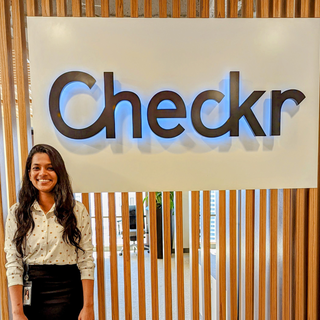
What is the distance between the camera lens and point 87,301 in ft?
6.15

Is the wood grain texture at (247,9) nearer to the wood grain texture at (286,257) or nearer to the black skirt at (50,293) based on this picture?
the wood grain texture at (286,257)

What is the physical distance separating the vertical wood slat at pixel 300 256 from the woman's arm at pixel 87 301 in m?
1.73

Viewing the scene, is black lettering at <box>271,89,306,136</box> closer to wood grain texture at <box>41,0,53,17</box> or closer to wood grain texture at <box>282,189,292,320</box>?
wood grain texture at <box>282,189,292,320</box>

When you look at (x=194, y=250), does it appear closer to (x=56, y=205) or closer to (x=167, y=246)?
(x=167, y=246)

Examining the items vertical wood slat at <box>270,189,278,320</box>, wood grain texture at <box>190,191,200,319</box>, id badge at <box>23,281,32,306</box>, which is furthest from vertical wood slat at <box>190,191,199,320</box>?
id badge at <box>23,281,32,306</box>

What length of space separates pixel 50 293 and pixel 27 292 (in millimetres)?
144

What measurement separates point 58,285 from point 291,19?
265cm

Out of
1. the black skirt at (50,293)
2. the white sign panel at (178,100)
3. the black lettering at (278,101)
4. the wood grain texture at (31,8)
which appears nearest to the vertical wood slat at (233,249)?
the white sign panel at (178,100)

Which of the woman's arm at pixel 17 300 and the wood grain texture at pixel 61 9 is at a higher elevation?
the wood grain texture at pixel 61 9

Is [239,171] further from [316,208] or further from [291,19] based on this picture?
[291,19]

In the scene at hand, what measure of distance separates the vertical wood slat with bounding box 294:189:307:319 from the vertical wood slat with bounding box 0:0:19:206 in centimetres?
235

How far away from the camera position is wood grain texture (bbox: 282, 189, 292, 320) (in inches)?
93.1

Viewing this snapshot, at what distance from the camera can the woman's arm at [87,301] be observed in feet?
6.10

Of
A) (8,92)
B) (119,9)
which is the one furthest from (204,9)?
(8,92)
